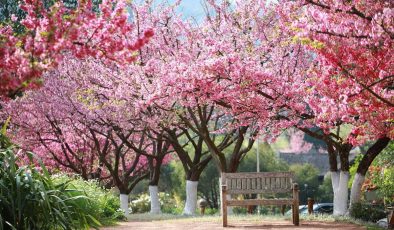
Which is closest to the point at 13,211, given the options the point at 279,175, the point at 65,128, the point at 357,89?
the point at 357,89

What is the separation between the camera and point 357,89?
394 inches

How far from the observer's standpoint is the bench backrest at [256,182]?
13953 millimetres

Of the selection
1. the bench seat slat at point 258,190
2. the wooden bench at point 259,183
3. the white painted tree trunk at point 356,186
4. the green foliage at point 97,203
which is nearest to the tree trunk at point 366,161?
the white painted tree trunk at point 356,186

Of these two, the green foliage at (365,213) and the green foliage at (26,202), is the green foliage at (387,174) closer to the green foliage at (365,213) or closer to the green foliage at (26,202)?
the green foliage at (365,213)

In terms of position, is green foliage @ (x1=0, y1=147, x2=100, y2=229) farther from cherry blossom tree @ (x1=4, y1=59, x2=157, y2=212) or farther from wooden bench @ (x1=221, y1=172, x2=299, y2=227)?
cherry blossom tree @ (x1=4, y1=59, x2=157, y2=212)

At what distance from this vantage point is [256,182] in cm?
1407

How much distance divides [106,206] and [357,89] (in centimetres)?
646

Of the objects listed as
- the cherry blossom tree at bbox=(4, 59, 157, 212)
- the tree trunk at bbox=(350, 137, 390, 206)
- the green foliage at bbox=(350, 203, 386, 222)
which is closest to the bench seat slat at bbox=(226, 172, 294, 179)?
the tree trunk at bbox=(350, 137, 390, 206)

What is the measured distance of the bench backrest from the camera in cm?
1395

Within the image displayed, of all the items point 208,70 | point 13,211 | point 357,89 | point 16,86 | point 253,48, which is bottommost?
point 13,211

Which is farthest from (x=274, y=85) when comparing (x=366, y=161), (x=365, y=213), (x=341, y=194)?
(x=365, y=213)

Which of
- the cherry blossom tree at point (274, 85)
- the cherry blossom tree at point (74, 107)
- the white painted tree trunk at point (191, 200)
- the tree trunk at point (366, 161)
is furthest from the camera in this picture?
the white painted tree trunk at point (191, 200)

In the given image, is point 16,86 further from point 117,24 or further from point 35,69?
point 117,24

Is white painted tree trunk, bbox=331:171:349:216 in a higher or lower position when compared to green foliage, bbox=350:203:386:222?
higher
